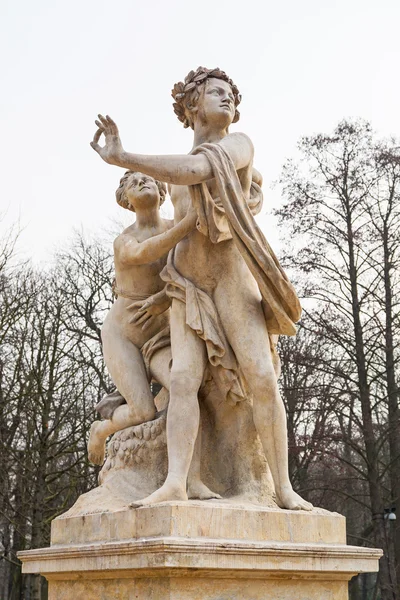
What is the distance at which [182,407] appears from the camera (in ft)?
17.7

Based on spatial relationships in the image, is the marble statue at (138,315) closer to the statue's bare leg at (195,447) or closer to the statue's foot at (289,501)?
the statue's bare leg at (195,447)

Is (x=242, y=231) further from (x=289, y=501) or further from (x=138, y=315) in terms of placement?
(x=289, y=501)

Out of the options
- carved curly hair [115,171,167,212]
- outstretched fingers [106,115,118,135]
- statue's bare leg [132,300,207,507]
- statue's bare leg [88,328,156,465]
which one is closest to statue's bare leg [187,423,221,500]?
statue's bare leg [132,300,207,507]

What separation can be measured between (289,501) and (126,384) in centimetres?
136

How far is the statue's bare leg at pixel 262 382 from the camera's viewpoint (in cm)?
541

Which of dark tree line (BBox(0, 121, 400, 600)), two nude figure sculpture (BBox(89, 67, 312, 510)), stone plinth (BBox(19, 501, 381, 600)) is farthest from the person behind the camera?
dark tree line (BBox(0, 121, 400, 600))

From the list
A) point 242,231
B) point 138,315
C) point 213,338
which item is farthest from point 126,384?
point 242,231

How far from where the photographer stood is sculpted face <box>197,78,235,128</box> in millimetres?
6000

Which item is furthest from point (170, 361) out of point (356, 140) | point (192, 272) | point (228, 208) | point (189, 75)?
point (356, 140)

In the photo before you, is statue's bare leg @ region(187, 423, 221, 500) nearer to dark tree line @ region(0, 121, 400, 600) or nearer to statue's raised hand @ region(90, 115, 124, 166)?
statue's raised hand @ region(90, 115, 124, 166)

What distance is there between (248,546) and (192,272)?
6.05 feet

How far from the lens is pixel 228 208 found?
5484 mm

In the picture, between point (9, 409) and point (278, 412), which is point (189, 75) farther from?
point (9, 409)

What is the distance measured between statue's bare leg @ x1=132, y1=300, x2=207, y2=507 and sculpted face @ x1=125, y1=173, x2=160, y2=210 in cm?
100
